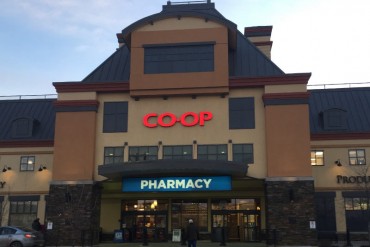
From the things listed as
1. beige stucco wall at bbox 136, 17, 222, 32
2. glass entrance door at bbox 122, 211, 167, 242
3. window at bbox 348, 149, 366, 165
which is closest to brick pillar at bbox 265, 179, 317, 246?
window at bbox 348, 149, 366, 165

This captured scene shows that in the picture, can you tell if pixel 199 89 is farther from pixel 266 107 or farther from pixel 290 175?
pixel 290 175

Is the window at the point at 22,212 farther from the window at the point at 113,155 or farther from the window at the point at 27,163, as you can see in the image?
the window at the point at 113,155

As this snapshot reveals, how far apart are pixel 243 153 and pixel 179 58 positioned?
776cm

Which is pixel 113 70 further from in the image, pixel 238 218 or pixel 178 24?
pixel 238 218

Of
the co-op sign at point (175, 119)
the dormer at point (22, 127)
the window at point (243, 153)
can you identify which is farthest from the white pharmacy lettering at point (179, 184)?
the dormer at point (22, 127)

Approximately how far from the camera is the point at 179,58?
1266 inches

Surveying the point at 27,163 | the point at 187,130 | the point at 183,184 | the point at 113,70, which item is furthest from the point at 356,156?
the point at 27,163

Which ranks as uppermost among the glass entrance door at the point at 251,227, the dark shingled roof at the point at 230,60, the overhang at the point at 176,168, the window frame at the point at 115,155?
the dark shingled roof at the point at 230,60

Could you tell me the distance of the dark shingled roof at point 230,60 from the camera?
3250 cm

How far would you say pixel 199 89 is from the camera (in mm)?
31469

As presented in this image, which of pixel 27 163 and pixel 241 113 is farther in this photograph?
pixel 27 163

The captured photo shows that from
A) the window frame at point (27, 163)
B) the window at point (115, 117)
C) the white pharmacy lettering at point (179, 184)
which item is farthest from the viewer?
the window frame at point (27, 163)

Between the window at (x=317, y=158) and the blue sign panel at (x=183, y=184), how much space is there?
29.5 ft

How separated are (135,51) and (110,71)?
3017 mm
